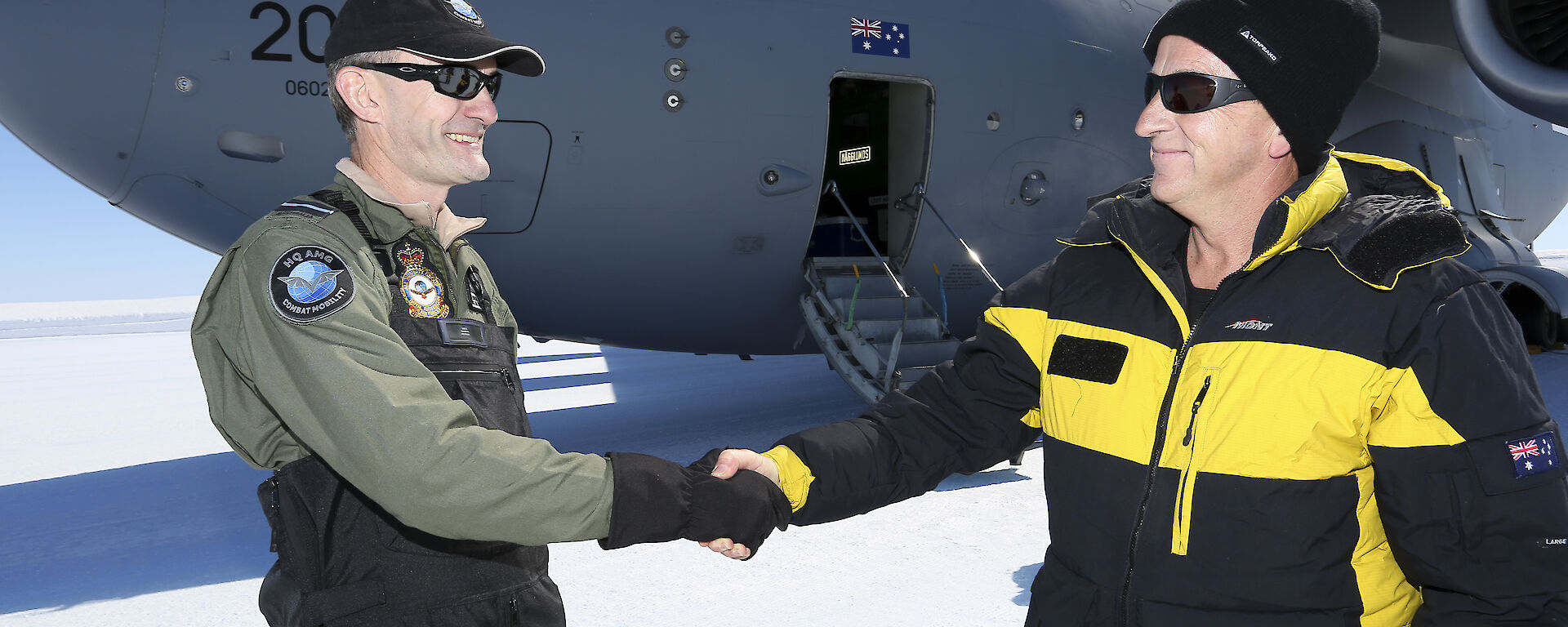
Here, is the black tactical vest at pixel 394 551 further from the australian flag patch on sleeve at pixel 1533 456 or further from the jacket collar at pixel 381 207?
the australian flag patch on sleeve at pixel 1533 456

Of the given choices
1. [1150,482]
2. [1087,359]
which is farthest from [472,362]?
[1150,482]

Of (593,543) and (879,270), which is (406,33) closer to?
(593,543)

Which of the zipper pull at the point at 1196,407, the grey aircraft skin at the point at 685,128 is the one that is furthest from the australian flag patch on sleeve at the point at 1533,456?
the grey aircraft skin at the point at 685,128

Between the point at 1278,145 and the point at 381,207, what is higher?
the point at 1278,145

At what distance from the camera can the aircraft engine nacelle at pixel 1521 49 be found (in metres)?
6.32

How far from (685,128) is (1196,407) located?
4.48 m

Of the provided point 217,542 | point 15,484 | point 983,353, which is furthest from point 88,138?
point 983,353

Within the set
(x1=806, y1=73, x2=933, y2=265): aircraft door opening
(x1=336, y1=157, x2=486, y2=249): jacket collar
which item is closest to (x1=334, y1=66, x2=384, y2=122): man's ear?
(x1=336, y1=157, x2=486, y2=249): jacket collar

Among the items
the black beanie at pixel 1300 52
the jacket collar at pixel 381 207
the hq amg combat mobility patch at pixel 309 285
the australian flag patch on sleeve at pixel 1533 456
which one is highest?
the black beanie at pixel 1300 52

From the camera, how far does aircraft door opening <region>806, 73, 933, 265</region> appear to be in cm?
701

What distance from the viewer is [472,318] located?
2.21 meters

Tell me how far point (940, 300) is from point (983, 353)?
5.08 meters

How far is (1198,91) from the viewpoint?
1974mm

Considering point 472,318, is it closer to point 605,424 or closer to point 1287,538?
point 1287,538
